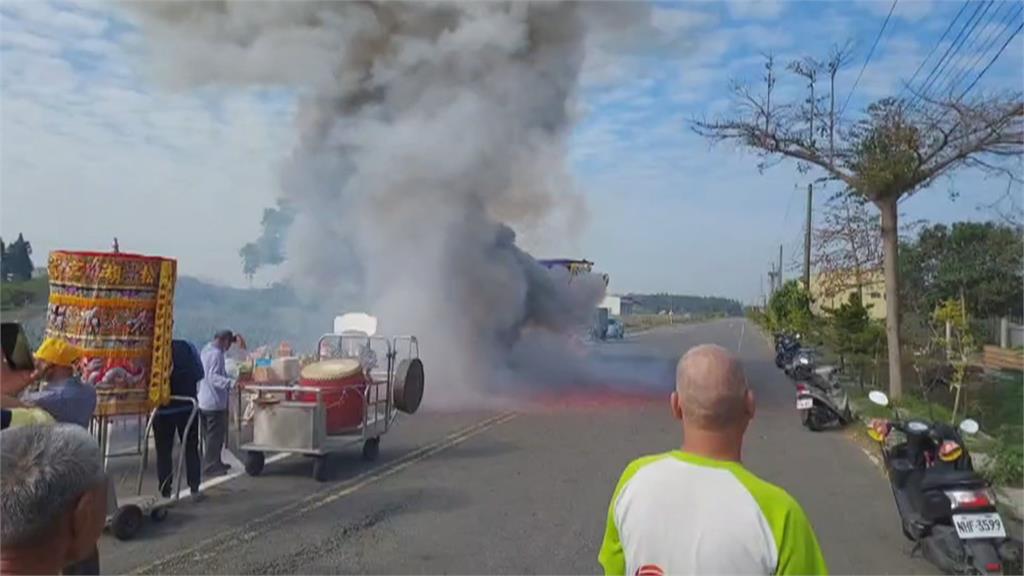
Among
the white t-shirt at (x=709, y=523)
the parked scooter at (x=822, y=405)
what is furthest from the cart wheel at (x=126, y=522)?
the parked scooter at (x=822, y=405)

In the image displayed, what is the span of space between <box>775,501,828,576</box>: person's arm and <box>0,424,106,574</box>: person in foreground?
1521 millimetres

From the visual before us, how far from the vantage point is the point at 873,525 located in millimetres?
6852

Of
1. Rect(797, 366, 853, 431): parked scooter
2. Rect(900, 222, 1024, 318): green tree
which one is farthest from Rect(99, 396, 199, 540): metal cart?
Rect(900, 222, 1024, 318): green tree

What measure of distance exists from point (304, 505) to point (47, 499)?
18.4 feet

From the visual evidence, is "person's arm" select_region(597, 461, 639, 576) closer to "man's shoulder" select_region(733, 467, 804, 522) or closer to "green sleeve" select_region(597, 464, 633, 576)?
"green sleeve" select_region(597, 464, 633, 576)

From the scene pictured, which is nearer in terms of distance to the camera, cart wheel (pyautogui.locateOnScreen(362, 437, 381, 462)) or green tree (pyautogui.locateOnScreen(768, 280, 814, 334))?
cart wheel (pyautogui.locateOnScreen(362, 437, 381, 462))

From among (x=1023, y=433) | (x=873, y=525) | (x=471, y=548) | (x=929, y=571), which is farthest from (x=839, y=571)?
(x=1023, y=433)

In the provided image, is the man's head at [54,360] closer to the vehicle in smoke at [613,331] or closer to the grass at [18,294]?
the grass at [18,294]

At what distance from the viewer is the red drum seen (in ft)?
29.2

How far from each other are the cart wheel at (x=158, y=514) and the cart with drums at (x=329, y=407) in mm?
1702

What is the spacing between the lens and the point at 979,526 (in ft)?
17.2

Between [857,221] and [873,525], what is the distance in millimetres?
18023

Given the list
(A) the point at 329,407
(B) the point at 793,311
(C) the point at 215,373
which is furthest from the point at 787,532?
(B) the point at 793,311

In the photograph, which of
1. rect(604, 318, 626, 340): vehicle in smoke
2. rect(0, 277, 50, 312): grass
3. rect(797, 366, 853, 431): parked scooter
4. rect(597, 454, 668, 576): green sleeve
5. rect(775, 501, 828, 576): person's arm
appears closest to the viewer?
rect(775, 501, 828, 576): person's arm
